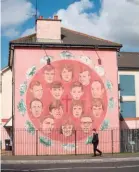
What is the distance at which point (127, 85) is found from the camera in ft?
140

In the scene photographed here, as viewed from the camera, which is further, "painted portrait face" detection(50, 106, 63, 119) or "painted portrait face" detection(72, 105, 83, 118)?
"painted portrait face" detection(72, 105, 83, 118)

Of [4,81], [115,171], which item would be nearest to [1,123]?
[4,81]

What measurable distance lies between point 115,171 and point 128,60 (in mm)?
31341

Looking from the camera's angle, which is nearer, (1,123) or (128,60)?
(1,123)

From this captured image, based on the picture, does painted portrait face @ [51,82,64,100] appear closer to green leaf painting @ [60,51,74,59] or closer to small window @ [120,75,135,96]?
green leaf painting @ [60,51,74,59]

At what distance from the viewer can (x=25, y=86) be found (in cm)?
2873

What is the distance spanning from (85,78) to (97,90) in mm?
1213

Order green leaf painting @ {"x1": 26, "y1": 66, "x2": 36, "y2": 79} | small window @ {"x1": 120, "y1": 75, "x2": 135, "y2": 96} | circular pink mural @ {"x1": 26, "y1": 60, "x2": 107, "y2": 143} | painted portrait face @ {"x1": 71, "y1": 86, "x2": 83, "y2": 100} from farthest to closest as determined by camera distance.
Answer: small window @ {"x1": 120, "y1": 75, "x2": 135, "y2": 96} < painted portrait face @ {"x1": 71, "y1": 86, "x2": 83, "y2": 100} < green leaf painting @ {"x1": 26, "y1": 66, "x2": 36, "y2": 79} < circular pink mural @ {"x1": 26, "y1": 60, "x2": 107, "y2": 143}

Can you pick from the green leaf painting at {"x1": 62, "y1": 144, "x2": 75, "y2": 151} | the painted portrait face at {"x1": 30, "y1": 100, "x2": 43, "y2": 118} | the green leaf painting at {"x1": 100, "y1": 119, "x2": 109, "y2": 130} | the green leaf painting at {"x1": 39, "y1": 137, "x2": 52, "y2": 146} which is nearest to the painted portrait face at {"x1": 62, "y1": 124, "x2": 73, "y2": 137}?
the green leaf painting at {"x1": 62, "y1": 144, "x2": 75, "y2": 151}

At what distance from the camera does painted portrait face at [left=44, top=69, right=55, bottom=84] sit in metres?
29.2

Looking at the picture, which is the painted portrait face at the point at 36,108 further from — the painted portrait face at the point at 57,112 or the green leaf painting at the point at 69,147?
the green leaf painting at the point at 69,147

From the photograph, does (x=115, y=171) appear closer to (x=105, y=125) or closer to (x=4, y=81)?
(x=105, y=125)

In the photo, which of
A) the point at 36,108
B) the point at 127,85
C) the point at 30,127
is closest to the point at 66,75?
the point at 36,108

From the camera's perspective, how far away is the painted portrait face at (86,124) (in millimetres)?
29172
